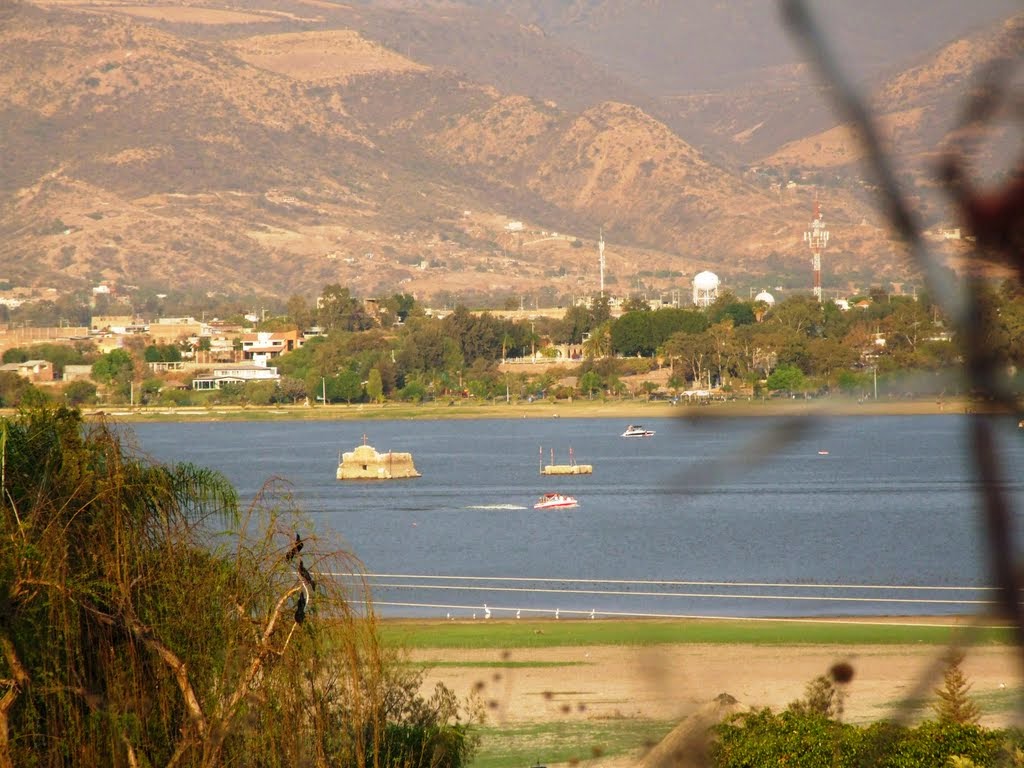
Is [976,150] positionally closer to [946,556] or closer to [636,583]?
[636,583]

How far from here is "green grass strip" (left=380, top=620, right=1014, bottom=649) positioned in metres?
15.0

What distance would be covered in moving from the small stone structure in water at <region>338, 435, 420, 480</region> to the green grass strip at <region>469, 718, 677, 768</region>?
36244 millimetres

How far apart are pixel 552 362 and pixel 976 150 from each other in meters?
85.4

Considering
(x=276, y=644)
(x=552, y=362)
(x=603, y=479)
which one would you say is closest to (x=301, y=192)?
(x=552, y=362)

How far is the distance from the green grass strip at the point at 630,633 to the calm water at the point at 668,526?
134 cm

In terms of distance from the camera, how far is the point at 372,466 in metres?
47.4

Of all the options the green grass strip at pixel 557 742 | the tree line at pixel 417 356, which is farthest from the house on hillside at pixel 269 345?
the green grass strip at pixel 557 742

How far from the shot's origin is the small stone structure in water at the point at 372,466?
155 feet

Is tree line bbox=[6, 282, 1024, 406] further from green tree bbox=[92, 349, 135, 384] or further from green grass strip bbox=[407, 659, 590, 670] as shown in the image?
green grass strip bbox=[407, 659, 590, 670]

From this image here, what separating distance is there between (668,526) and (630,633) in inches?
704

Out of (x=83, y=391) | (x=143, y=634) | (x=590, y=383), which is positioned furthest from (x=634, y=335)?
(x=143, y=634)

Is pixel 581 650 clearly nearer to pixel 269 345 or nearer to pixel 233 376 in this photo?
pixel 233 376

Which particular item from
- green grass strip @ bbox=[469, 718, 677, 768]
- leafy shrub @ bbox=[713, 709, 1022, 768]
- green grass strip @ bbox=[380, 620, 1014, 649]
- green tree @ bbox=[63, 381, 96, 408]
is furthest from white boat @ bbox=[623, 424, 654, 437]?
leafy shrub @ bbox=[713, 709, 1022, 768]

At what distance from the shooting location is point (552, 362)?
3381 inches
